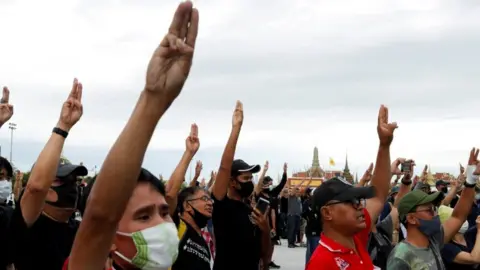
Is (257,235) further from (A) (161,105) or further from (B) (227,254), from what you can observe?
(A) (161,105)

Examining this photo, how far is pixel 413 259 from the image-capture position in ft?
15.9

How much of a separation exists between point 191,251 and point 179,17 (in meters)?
3.50

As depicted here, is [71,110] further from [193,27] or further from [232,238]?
[193,27]

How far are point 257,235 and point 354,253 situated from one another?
1886 millimetres

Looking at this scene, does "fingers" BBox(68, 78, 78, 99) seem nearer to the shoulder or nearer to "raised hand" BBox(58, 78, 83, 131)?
"raised hand" BBox(58, 78, 83, 131)

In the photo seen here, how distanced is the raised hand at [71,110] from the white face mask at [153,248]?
181 centimetres

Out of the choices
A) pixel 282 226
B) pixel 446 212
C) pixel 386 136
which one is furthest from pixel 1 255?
pixel 282 226

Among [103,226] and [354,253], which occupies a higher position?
[103,226]

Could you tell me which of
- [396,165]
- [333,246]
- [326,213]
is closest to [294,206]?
[396,165]

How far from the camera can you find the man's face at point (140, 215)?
2.31 m

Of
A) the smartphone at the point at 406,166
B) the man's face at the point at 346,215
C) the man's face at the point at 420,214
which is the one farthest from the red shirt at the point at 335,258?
the smartphone at the point at 406,166

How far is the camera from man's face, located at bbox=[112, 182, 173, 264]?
2.31 m

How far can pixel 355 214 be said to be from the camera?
4.24m

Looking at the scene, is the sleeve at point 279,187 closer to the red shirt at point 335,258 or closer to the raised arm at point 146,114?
the red shirt at point 335,258
